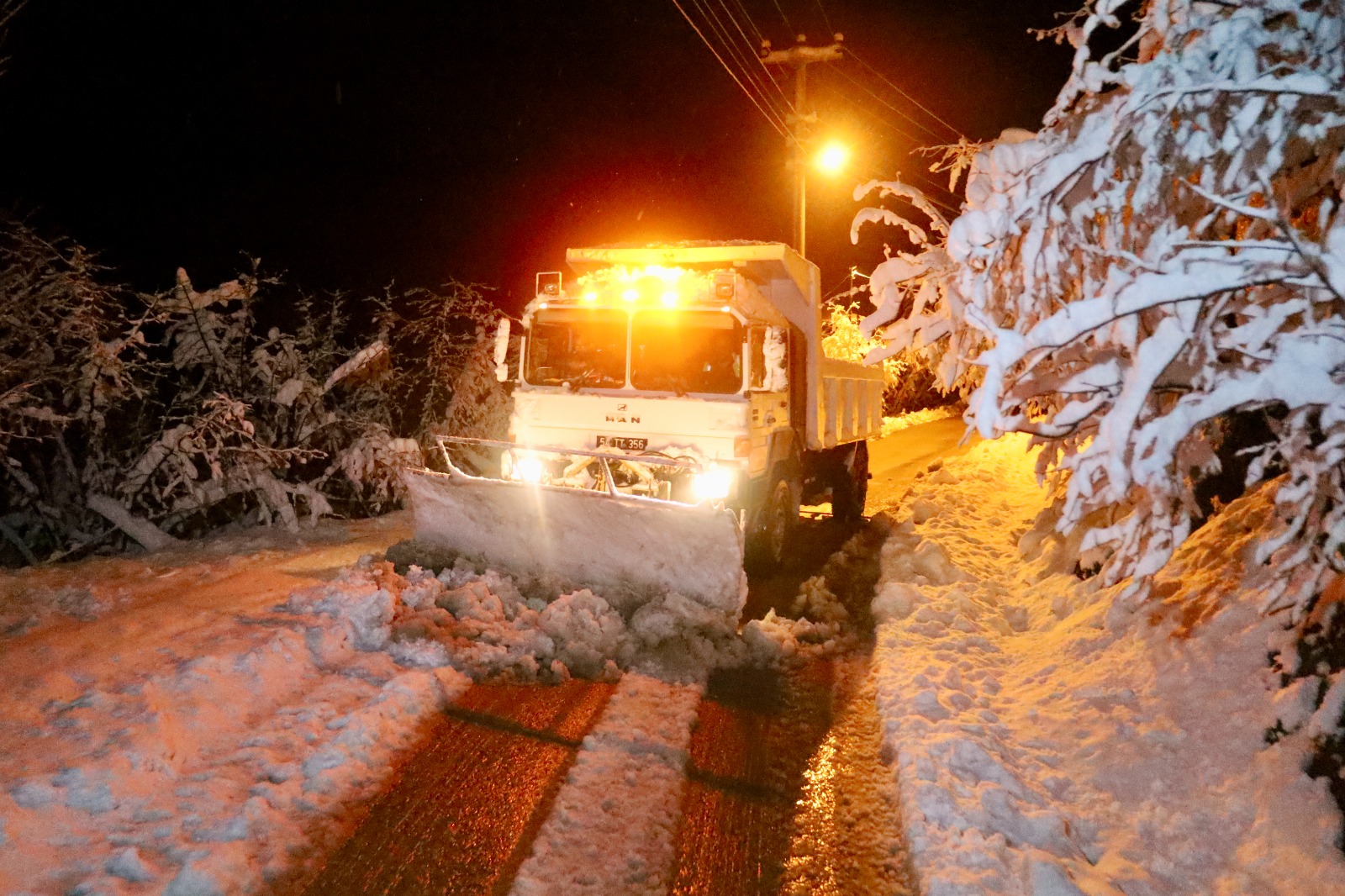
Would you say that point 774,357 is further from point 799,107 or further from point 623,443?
point 799,107

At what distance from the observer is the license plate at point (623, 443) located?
7566mm

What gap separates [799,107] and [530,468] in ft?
40.7

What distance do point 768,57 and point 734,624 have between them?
14283 millimetres

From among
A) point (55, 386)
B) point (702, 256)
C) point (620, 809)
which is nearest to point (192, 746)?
point (620, 809)

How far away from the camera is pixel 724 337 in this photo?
755 centimetres

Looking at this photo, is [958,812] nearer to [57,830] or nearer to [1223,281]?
[1223,281]

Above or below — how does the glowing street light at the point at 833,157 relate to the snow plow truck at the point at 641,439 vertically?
above

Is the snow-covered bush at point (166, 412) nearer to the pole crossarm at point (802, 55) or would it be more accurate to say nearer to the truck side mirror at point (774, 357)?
the truck side mirror at point (774, 357)

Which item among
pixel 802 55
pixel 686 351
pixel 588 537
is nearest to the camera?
pixel 588 537

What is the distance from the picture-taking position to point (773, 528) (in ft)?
28.0

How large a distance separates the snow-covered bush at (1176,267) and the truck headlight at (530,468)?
471cm

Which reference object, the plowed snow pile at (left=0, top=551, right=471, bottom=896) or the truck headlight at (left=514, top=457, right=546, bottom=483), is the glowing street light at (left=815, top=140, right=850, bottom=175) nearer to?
the truck headlight at (left=514, top=457, right=546, bottom=483)

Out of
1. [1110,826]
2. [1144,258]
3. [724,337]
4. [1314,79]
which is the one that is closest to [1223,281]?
[1144,258]

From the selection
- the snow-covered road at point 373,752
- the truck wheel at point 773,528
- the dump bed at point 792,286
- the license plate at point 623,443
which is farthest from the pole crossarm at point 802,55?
the snow-covered road at point 373,752
